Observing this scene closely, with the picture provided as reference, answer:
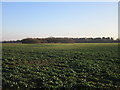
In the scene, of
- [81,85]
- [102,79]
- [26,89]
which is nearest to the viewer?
[26,89]

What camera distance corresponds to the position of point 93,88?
23.3 feet

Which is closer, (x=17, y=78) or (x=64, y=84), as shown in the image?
(x=64, y=84)

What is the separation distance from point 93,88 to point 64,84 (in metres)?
1.66

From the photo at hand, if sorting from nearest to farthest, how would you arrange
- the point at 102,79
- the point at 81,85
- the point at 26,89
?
the point at 26,89, the point at 81,85, the point at 102,79

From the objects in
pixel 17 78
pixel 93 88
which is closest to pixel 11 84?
pixel 17 78

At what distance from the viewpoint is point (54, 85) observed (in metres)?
7.46

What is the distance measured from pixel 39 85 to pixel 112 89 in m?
4.11

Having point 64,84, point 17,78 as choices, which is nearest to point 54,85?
point 64,84

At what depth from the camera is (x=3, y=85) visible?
24.7 ft

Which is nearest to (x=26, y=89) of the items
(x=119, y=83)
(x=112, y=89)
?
(x=112, y=89)

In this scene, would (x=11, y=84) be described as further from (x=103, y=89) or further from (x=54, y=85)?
(x=103, y=89)

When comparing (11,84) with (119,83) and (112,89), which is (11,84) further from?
(119,83)

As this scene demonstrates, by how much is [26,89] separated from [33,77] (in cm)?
173

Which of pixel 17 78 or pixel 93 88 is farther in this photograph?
pixel 17 78
